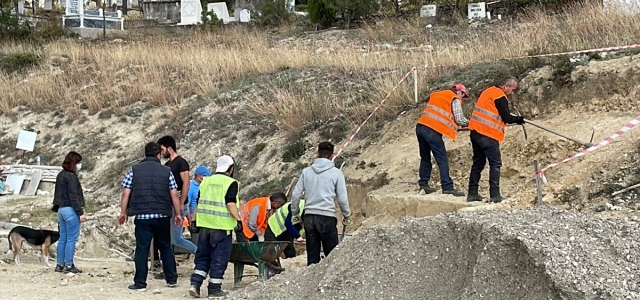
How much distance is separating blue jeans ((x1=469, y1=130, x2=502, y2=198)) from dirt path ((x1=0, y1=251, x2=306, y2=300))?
254 centimetres

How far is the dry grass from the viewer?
15258mm

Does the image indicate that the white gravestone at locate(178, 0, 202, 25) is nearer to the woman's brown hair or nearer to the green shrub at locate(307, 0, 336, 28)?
the green shrub at locate(307, 0, 336, 28)

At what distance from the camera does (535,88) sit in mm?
13359

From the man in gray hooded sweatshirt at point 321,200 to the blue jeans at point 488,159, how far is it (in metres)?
2.23

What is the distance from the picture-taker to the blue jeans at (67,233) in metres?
10.5

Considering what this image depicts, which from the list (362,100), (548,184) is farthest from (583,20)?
(548,184)

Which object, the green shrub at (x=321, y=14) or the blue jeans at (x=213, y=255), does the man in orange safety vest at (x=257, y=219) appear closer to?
the blue jeans at (x=213, y=255)

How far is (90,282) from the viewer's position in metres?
10.2

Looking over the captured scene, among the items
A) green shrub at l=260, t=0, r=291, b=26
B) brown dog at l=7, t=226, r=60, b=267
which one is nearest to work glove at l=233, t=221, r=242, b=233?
brown dog at l=7, t=226, r=60, b=267

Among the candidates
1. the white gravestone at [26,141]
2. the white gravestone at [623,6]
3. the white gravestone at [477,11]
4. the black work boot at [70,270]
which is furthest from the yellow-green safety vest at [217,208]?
the white gravestone at [477,11]

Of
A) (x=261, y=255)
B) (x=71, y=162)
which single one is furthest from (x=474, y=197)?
(x=71, y=162)

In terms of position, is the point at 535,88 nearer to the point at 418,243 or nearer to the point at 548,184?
the point at 548,184

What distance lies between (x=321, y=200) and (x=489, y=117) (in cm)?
266

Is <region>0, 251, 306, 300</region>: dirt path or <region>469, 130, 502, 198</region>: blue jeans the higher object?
<region>469, 130, 502, 198</region>: blue jeans
